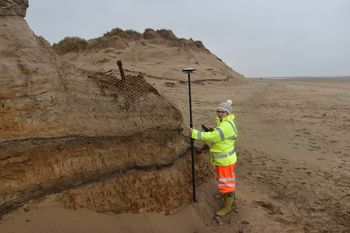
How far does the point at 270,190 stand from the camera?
6258 millimetres

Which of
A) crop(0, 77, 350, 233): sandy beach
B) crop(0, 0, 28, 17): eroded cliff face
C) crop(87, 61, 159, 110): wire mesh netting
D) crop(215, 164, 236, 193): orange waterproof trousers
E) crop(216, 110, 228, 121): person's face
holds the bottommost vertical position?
crop(0, 77, 350, 233): sandy beach

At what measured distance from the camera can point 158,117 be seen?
14.8 ft

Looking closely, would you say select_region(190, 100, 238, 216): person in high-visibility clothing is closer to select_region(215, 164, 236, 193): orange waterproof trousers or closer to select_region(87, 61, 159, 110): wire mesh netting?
select_region(215, 164, 236, 193): orange waterproof trousers

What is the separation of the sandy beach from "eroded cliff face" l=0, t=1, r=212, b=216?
0.17m

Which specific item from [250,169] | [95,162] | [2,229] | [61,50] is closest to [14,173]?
[2,229]

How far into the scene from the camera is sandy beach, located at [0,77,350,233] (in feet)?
12.0

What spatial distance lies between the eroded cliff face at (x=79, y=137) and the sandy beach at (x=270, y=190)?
6.5 inches

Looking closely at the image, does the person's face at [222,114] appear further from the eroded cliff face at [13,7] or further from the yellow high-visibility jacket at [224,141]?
the eroded cliff face at [13,7]

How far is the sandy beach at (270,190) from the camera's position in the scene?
366 centimetres

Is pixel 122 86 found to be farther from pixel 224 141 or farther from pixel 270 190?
pixel 270 190

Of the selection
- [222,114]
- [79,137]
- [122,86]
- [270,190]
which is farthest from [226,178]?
[79,137]

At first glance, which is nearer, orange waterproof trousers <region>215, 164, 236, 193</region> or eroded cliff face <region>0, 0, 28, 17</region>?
eroded cliff face <region>0, 0, 28, 17</region>

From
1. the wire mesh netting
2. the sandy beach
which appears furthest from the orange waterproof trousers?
the wire mesh netting

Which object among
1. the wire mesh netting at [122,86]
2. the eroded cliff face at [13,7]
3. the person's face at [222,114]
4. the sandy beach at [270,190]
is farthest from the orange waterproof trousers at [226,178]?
the eroded cliff face at [13,7]
